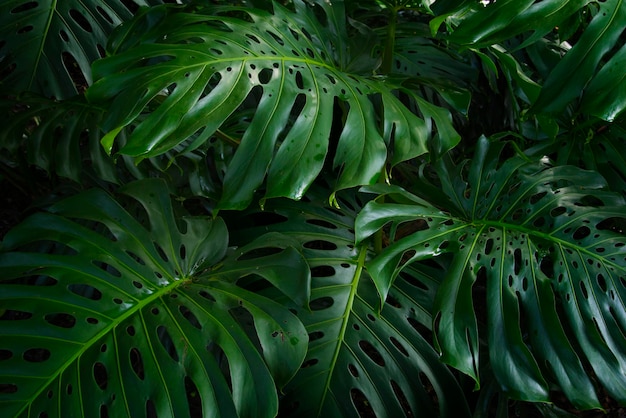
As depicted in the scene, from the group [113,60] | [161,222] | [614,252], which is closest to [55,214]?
[161,222]

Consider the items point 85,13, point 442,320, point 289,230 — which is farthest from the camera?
point 85,13

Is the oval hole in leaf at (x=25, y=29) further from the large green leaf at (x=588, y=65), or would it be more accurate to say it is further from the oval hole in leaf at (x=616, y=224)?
the oval hole in leaf at (x=616, y=224)

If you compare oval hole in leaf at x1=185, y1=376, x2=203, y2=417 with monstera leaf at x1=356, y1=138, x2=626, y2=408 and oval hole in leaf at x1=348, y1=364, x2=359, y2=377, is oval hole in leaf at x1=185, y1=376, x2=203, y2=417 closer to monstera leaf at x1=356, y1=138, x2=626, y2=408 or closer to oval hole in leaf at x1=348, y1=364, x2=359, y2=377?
oval hole in leaf at x1=348, y1=364, x2=359, y2=377

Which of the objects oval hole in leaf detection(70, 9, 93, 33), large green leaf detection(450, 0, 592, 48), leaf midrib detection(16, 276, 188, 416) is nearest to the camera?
leaf midrib detection(16, 276, 188, 416)

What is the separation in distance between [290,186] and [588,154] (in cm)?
105

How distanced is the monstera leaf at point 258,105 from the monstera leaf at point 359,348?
0.28 metres

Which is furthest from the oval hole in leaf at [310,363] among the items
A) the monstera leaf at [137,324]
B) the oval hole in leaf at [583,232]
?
the oval hole in leaf at [583,232]

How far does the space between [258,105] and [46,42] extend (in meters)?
0.66

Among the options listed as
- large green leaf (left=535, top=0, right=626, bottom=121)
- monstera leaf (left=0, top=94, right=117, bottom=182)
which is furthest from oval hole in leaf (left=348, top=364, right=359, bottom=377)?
Result: monstera leaf (left=0, top=94, right=117, bottom=182)

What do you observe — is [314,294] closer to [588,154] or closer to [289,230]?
[289,230]

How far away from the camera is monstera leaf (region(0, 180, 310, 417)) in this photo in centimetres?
90

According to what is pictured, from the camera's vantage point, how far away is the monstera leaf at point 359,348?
109 cm

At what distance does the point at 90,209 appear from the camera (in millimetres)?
1127

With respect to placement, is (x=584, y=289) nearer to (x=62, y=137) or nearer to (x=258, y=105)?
(x=258, y=105)
